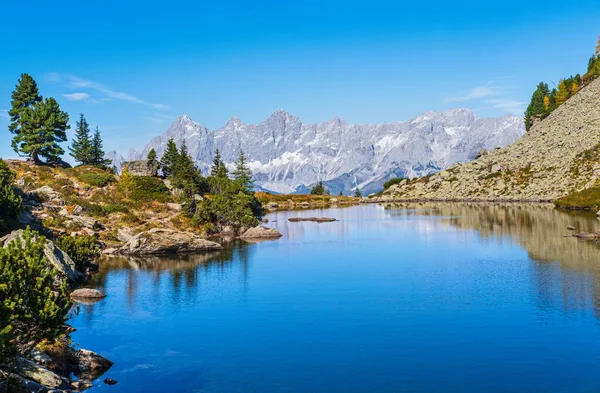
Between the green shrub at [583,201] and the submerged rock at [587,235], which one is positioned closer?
the submerged rock at [587,235]

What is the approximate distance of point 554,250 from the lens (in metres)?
81.1

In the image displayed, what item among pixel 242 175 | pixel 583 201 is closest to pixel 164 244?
pixel 242 175

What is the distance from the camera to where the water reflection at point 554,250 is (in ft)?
168

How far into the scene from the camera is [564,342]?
38594 mm

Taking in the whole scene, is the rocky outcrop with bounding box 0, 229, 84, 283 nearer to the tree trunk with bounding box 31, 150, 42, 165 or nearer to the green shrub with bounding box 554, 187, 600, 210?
the tree trunk with bounding box 31, 150, 42, 165

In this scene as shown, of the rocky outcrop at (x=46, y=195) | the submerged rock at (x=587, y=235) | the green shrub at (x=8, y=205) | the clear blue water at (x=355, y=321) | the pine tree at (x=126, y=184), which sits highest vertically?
the pine tree at (x=126, y=184)

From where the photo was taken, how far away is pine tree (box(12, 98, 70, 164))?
4985 inches

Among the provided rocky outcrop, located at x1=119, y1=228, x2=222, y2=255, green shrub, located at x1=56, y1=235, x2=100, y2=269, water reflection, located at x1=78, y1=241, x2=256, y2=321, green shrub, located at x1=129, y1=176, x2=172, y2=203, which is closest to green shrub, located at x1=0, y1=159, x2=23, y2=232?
green shrub, located at x1=56, y1=235, x2=100, y2=269

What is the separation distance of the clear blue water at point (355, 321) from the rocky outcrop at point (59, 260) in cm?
342

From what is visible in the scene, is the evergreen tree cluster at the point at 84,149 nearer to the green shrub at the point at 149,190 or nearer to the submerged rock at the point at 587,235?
the green shrub at the point at 149,190

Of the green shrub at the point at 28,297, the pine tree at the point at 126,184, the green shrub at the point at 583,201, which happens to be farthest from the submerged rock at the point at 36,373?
the green shrub at the point at 583,201

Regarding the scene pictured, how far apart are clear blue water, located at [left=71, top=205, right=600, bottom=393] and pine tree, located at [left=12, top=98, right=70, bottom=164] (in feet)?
200

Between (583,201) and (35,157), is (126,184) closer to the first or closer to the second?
(35,157)

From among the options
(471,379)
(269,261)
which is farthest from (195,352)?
(269,261)
